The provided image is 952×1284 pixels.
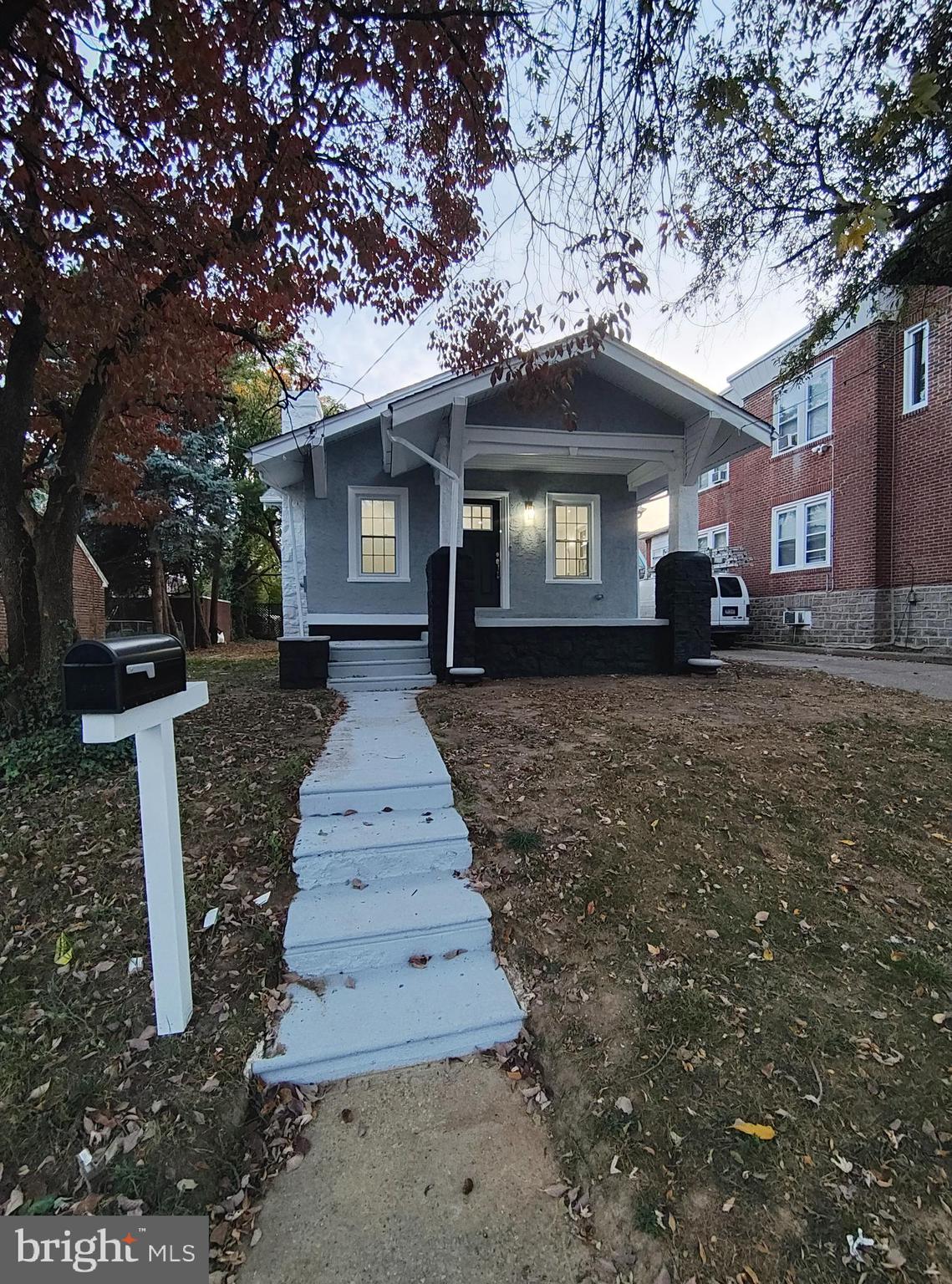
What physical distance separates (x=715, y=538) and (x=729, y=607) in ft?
16.0

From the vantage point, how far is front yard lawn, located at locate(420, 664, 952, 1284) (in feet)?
5.89

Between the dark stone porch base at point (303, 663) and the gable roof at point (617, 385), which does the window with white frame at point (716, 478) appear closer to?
the gable roof at point (617, 385)

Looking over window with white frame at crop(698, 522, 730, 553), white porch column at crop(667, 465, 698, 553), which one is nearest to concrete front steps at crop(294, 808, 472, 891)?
white porch column at crop(667, 465, 698, 553)

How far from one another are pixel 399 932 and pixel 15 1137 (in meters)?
1.45

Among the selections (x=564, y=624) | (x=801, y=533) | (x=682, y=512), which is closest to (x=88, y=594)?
(x=564, y=624)

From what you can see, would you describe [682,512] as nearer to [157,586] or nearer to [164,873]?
[164,873]

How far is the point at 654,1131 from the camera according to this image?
2.02m

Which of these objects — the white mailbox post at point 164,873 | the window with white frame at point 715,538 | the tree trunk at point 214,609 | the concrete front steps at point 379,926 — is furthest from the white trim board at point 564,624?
the tree trunk at point 214,609

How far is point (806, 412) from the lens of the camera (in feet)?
53.0

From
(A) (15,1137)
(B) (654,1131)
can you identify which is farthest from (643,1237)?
(A) (15,1137)

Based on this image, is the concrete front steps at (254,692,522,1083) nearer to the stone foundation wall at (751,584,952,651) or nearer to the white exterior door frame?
the white exterior door frame

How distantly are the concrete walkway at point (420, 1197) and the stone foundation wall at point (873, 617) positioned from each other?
1442 cm

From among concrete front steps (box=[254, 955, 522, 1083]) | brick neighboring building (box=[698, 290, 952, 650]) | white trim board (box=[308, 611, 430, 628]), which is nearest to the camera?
concrete front steps (box=[254, 955, 522, 1083])

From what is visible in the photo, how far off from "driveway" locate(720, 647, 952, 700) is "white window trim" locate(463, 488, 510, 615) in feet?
15.3
